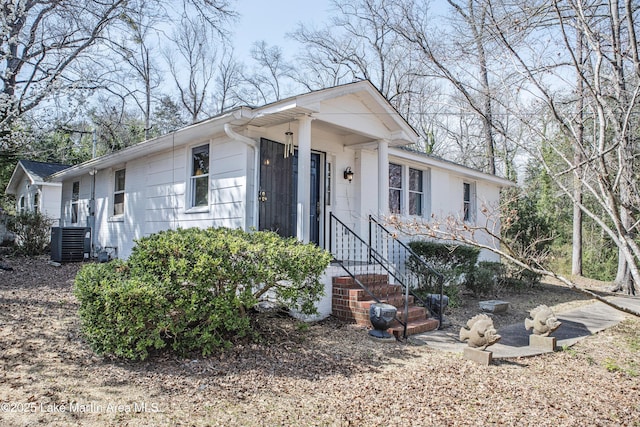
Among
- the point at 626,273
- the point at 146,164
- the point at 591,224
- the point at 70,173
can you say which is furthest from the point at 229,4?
the point at 591,224

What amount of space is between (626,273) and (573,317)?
20.2ft

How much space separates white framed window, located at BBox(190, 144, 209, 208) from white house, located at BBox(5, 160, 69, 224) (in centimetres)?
865

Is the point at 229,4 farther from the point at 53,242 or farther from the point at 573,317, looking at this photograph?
the point at 573,317

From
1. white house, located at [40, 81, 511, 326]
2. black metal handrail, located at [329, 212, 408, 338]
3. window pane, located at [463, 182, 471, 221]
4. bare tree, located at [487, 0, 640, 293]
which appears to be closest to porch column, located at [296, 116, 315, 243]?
white house, located at [40, 81, 511, 326]

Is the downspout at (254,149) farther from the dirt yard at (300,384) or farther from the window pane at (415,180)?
the window pane at (415,180)

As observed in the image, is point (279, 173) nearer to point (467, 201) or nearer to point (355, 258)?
point (355, 258)

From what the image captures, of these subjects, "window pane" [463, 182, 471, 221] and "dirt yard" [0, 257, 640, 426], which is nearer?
"dirt yard" [0, 257, 640, 426]

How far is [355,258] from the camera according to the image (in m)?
8.26

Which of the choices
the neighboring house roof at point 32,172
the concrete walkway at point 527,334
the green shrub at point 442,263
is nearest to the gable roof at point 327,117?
the green shrub at point 442,263

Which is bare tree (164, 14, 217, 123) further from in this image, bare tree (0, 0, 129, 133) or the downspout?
the downspout

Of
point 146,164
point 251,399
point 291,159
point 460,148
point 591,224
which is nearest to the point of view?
point 251,399

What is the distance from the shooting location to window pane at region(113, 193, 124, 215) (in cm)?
1099

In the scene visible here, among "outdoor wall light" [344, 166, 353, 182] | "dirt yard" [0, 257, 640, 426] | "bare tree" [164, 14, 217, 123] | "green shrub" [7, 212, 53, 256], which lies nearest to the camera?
"dirt yard" [0, 257, 640, 426]

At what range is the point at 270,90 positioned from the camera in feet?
91.6
